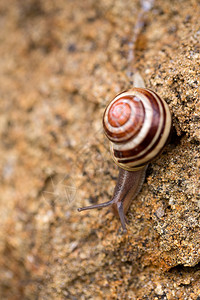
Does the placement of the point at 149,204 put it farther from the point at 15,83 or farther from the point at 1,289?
the point at 15,83

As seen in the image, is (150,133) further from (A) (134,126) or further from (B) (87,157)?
(B) (87,157)

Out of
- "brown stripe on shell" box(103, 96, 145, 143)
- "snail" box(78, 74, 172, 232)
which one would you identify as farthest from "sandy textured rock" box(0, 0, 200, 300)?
"brown stripe on shell" box(103, 96, 145, 143)

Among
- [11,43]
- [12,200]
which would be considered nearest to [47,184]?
[12,200]

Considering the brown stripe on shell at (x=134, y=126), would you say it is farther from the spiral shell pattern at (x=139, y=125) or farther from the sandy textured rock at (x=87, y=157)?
the sandy textured rock at (x=87, y=157)

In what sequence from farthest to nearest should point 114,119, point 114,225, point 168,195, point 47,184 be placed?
point 47,184
point 114,225
point 168,195
point 114,119

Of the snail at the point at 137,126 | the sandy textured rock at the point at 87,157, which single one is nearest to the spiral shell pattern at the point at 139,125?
the snail at the point at 137,126

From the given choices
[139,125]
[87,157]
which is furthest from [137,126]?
[87,157]
